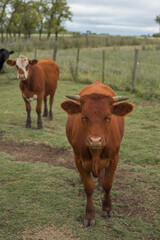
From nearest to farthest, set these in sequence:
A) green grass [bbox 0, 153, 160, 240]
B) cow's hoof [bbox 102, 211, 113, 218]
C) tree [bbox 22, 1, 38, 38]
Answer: green grass [bbox 0, 153, 160, 240] < cow's hoof [bbox 102, 211, 113, 218] < tree [bbox 22, 1, 38, 38]

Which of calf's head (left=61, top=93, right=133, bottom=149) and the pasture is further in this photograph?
the pasture

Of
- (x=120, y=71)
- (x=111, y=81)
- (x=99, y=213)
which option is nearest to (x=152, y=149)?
(x=99, y=213)

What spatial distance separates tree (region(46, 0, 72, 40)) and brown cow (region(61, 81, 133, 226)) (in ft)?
151

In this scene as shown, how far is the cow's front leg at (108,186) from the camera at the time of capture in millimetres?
3338

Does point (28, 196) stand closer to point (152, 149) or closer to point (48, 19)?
point (152, 149)

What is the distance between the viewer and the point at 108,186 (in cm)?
343

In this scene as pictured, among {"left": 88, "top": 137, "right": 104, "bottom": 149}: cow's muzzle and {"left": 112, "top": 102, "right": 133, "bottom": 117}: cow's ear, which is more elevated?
{"left": 112, "top": 102, "right": 133, "bottom": 117}: cow's ear

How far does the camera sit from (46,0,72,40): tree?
153 feet

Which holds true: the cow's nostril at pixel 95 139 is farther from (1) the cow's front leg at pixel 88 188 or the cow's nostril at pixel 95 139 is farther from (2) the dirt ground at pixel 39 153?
(2) the dirt ground at pixel 39 153

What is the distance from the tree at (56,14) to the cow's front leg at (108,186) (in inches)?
1816

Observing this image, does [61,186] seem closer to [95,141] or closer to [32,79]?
[95,141]

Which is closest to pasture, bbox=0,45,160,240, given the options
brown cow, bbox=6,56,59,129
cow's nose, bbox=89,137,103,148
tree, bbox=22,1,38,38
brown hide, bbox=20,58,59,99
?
brown cow, bbox=6,56,59,129

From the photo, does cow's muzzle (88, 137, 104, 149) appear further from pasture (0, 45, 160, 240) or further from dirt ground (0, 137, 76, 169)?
dirt ground (0, 137, 76, 169)

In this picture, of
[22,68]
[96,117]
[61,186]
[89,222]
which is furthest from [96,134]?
[22,68]
